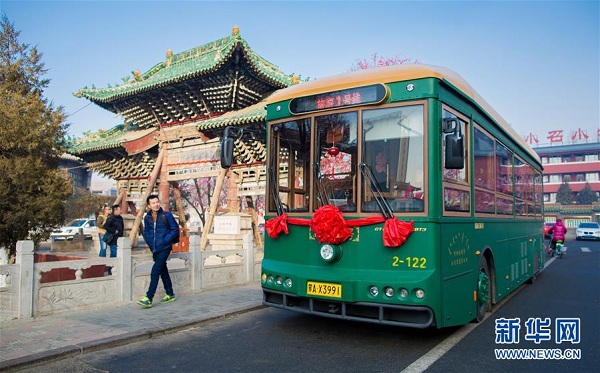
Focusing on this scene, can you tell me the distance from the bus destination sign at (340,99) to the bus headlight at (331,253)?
1.58 m

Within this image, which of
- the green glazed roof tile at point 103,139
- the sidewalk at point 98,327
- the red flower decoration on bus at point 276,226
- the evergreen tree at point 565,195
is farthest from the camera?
the evergreen tree at point 565,195

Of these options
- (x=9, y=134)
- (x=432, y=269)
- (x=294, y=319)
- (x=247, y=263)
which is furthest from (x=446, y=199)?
(x=9, y=134)

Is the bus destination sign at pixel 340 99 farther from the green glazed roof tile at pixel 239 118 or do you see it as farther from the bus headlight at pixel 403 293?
the green glazed roof tile at pixel 239 118

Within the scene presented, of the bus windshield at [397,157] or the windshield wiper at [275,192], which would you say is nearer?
the bus windshield at [397,157]

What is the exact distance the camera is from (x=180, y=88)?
15.6 m

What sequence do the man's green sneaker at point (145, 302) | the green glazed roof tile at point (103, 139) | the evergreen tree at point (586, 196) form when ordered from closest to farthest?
1. the man's green sneaker at point (145, 302)
2. the green glazed roof tile at point (103, 139)
3. the evergreen tree at point (586, 196)

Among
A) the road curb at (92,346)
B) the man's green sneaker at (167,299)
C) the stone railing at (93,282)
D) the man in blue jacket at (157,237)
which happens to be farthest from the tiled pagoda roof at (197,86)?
the road curb at (92,346)

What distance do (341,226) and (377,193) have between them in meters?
0.53

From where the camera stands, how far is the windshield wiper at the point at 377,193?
4.91 meters

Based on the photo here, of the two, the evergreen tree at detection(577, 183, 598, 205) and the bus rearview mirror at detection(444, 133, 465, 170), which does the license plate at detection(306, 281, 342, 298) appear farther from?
the evergreen tree at detection(577, 183, 598, 205)

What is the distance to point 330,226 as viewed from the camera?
16.8 ft

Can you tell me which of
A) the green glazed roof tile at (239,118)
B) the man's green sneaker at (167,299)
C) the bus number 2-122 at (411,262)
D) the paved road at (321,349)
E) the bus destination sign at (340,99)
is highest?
the green glazed roof tile at (239,118)

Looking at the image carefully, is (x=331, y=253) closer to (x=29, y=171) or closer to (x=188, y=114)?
(x=29, y=171)

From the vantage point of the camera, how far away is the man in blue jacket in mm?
7246
